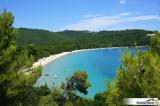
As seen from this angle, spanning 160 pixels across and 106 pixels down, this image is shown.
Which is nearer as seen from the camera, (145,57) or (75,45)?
(145,57)

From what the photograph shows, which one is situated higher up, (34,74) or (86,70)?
(34,74)

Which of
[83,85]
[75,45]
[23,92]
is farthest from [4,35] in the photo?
[75,45]

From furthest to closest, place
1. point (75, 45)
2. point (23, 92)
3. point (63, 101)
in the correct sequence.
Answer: point (75, 45) → point (63, 101) → point (23, 92)

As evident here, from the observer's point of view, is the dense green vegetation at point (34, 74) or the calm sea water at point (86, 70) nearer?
the dense green vegetation at point (34, 74)

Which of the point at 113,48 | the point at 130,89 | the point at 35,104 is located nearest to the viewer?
the point at 130,89

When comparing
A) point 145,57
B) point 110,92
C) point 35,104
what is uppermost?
point 145,57

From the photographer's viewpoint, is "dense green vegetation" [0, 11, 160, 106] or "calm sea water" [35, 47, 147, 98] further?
"calm sea water" [35, 47, 147, 98]

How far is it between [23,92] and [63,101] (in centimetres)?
1771

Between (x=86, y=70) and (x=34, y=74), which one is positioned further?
(x=86, y=70)

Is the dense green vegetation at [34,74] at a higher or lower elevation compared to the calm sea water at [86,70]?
higher

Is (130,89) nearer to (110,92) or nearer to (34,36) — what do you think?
(110,92)

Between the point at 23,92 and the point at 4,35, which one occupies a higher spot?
the point at 4,35

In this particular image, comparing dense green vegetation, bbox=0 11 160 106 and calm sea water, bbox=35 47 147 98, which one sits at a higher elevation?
dense green vegetation, bbox=0 11 160 106

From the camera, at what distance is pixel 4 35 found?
827cm
